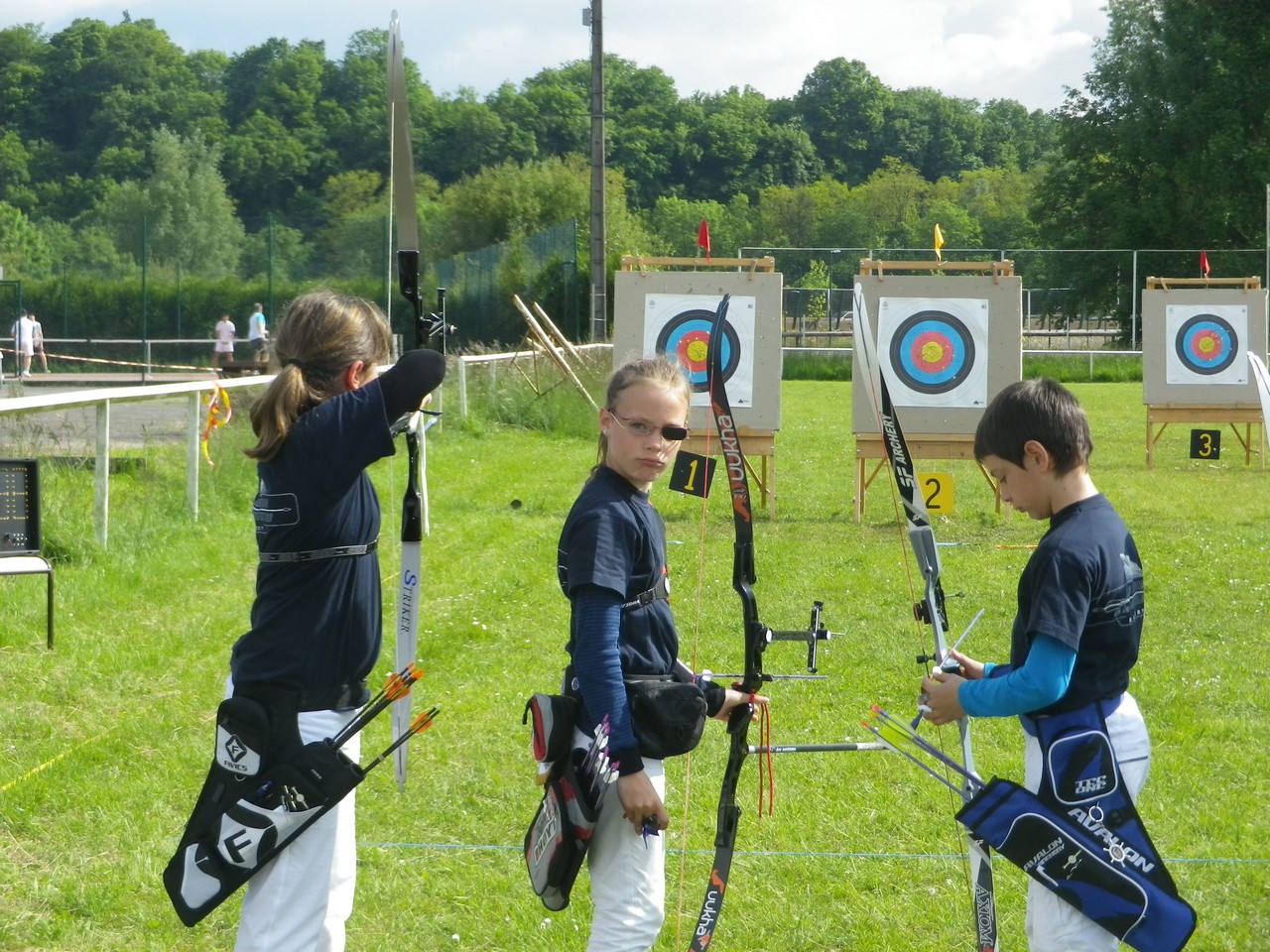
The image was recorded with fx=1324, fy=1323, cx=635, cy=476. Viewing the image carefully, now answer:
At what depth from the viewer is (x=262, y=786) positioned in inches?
81.9

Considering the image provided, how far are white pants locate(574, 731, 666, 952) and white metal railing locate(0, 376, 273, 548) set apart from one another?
3.74m

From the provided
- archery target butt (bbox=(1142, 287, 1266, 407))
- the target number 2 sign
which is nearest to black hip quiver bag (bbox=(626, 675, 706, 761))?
the target number 2 sign

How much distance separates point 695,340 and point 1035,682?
7.15m

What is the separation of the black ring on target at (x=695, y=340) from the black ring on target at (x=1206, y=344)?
592cm

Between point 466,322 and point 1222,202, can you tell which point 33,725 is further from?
point 1222,202

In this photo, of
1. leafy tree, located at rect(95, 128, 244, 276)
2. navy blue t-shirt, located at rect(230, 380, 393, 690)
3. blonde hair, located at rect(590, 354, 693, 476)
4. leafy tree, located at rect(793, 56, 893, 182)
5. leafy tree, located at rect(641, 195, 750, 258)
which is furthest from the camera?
leafy tree, located at rect(793, 56, 893, 182)

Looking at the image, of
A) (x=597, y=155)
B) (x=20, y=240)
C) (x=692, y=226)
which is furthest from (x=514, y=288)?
(x=692, y=226)

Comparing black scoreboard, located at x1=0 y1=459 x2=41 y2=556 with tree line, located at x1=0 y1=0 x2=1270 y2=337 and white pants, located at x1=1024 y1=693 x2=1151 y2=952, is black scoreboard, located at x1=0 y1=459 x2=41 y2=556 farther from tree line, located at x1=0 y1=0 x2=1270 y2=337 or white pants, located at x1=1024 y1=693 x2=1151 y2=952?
tree line, located at x1=0 y1=0 x2=1270 y2=337

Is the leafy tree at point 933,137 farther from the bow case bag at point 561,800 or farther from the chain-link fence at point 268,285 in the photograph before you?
the bow case bag at point 561,800

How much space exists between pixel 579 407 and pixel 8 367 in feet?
47.6

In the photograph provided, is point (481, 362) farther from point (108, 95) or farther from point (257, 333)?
point (108, 95)

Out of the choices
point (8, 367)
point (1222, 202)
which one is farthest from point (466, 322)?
point (1222, 202)

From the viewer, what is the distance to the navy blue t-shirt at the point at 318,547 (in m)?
2.00

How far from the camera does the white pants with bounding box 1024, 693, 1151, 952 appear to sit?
2127 millimetres
